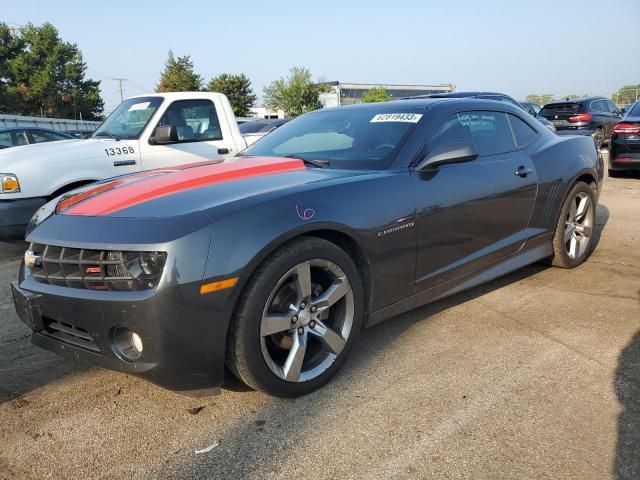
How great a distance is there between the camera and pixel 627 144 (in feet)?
31.2

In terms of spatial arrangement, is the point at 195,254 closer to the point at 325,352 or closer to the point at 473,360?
the point at 325,352

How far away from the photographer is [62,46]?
6184cm

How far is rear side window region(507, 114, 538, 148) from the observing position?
13.5 ft

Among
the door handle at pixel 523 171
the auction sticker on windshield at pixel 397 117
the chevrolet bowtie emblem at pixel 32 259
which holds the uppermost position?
the auction sticker on windshield at pixel 397 117

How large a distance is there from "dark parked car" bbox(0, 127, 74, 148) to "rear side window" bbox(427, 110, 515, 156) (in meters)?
10.9

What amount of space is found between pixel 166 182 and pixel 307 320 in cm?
108

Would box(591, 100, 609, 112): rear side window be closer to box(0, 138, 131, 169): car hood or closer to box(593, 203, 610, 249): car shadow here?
box(593, 203, 610, 249): car shadow

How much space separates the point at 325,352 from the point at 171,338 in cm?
86

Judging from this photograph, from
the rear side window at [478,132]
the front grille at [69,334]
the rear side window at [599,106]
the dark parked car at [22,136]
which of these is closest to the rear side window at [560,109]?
the rear side window at [599,106]

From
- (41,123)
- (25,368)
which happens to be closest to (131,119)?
(25,368)

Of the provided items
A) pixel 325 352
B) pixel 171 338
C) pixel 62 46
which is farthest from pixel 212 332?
pixel 62 46

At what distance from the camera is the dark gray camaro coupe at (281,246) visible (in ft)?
7.39

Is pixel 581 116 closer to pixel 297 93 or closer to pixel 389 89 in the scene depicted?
pixel 297 93

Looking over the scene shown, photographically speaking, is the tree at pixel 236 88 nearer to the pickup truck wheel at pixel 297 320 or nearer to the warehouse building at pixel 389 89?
the warehouse building at pixel 389 89
